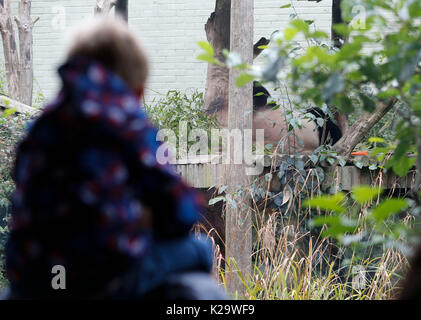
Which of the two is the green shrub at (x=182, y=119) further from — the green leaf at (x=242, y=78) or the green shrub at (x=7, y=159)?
the green leaf at (x=242, y=78)

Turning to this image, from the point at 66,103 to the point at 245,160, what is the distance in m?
2.79

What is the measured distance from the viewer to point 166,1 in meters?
9.23

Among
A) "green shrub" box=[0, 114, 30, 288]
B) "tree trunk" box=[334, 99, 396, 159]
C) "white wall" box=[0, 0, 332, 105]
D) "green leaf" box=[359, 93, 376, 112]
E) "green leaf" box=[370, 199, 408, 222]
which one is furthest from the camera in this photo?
"white wall" box=[0, 0, 332, 105]

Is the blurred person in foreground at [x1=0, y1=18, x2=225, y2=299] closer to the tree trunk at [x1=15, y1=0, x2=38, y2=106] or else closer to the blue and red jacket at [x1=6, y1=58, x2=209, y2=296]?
the blue and red jacket at [x1=6, y1=58, x2=209, y2=296]

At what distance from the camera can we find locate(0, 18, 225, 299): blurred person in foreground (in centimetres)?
114

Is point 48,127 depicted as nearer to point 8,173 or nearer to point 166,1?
point 8,173

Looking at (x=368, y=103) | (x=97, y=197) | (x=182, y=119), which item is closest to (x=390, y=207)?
(x=368, y=103)

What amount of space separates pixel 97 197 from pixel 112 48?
14.5 inches

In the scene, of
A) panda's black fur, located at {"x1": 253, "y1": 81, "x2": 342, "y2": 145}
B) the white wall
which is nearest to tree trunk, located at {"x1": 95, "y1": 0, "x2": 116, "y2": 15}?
panda's black fur, located at {"x1": 253, "y1": 81, "x2": 342, "y2": 145}

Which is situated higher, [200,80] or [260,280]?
[200,80]

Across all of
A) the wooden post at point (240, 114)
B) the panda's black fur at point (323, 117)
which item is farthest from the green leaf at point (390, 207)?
the panda's black fur at point (323, 117)

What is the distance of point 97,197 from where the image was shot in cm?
113

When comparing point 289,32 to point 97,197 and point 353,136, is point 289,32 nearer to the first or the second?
point 97,197
